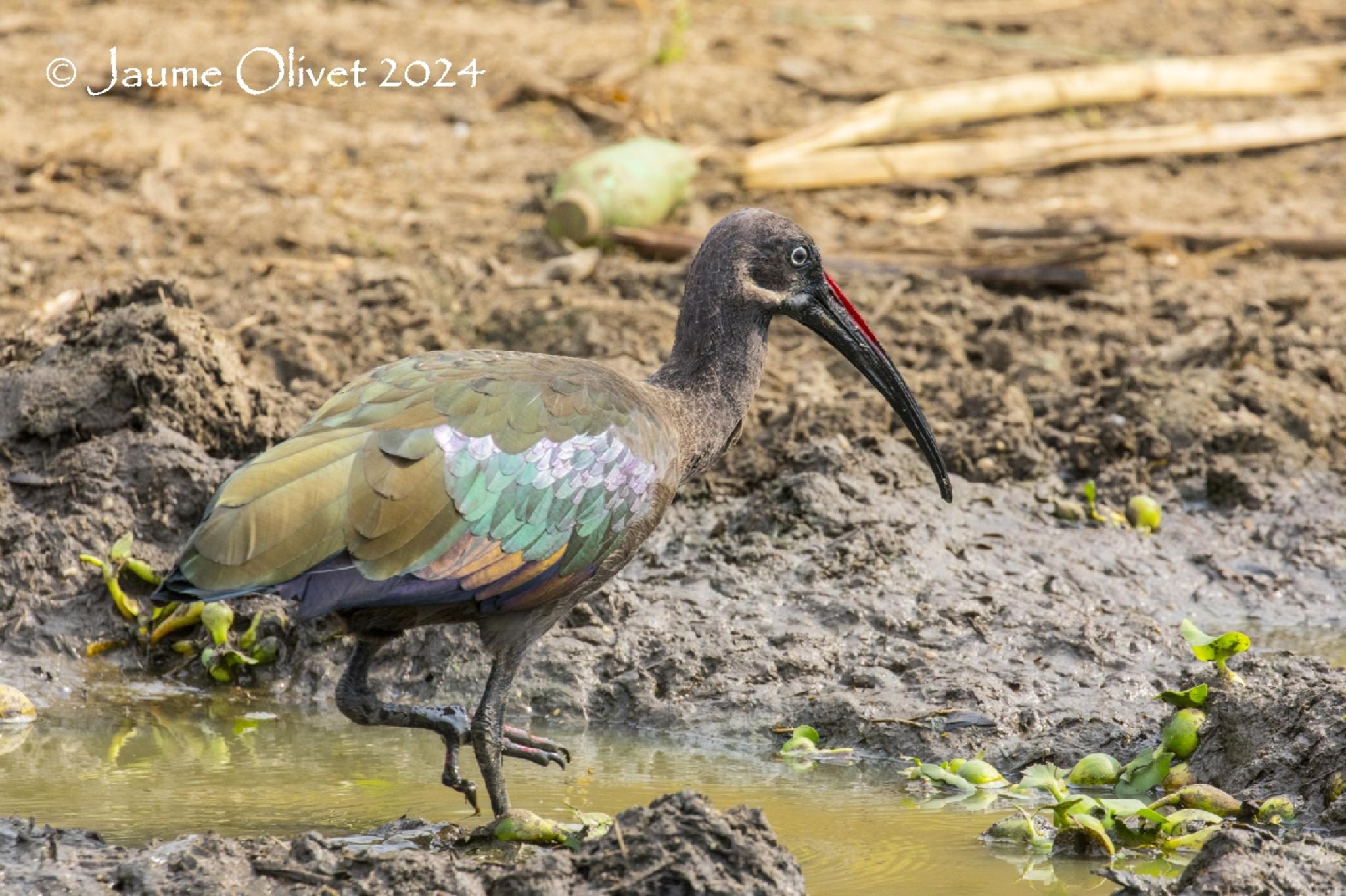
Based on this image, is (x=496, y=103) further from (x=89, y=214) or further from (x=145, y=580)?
(x=145, y=580)

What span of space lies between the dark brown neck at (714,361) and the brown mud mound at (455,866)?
1.53 meters

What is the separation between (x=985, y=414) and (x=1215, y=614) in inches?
56.5

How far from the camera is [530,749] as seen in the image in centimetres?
500

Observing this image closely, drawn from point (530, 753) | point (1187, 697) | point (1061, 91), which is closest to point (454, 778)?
point (530, 753)

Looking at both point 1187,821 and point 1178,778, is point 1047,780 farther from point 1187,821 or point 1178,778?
point 1178,778

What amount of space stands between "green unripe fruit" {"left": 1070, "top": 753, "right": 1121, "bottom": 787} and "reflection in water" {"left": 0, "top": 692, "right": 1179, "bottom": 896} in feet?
1.02

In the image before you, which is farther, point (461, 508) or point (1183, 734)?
point (1183, 734)

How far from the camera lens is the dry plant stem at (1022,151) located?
35.1 feet

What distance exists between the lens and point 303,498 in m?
4.48

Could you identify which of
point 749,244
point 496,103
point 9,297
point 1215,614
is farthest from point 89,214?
point 1215,614

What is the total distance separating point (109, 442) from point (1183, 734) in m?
4.11

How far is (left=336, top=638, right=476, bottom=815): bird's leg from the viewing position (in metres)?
4.88

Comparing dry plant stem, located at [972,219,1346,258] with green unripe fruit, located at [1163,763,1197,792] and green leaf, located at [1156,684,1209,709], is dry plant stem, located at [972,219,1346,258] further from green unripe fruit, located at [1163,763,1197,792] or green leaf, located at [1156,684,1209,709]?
green unripe fruit, located at [1163,763,1197,792]

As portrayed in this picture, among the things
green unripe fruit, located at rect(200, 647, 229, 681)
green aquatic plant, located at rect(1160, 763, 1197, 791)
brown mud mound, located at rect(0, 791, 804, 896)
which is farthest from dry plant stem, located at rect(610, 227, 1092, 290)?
brown mud mound, located at rect(0, 791, 804, 896)
